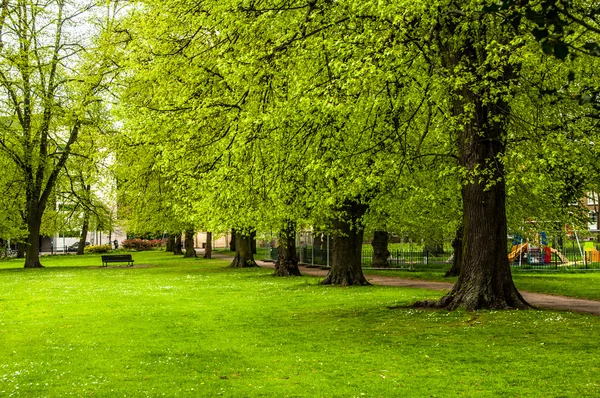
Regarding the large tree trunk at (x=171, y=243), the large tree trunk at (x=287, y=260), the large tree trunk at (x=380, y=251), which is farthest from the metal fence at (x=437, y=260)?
the large tree trunk at (x=171, y=243)

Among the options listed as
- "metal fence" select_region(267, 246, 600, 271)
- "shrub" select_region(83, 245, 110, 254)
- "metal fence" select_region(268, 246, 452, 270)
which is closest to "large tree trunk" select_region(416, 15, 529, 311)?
"metal fence" select_region(267, 246, 600, 271)

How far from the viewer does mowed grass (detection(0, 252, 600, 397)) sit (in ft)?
31.8

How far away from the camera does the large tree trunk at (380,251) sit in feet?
134

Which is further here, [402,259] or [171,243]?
[171,243]

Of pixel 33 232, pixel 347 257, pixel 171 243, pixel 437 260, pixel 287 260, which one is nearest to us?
pixel 347 257

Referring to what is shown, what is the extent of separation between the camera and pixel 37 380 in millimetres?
10336

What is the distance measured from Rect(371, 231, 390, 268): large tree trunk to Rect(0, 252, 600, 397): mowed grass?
19549 millimetres

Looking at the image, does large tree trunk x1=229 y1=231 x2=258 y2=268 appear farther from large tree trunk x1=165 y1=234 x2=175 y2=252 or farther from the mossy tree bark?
Result: large tree trunk x1=165 y1=234 x2=175 y2=252

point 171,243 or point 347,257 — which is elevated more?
point 171,243

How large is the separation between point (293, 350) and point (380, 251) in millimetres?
29328

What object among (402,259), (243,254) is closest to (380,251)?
(402,259)

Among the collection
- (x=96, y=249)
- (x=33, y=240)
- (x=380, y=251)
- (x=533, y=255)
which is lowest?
(x=533, y=255)

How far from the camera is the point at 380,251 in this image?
41.5 m

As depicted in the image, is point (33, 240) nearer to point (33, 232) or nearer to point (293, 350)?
point (33, 232)
